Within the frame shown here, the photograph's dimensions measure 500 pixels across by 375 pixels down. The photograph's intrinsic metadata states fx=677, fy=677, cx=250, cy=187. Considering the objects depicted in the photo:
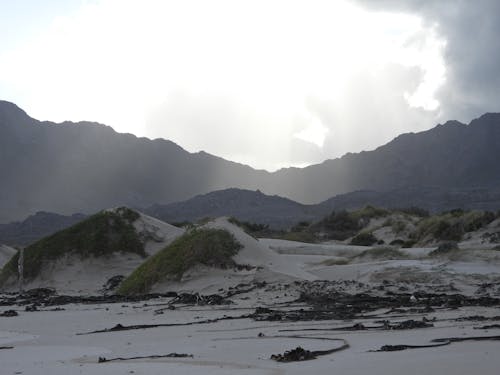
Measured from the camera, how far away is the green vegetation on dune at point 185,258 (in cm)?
1771

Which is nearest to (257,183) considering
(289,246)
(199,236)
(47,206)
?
(47,206)

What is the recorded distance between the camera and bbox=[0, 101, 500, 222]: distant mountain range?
106562mm

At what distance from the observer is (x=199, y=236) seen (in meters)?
18.7

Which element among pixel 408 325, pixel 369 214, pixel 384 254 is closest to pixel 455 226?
pixel 384 254

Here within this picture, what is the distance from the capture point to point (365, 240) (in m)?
36.4

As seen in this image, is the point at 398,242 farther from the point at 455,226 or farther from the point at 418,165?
the point at 418,165

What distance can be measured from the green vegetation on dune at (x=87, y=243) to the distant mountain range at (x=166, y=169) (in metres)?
71.8

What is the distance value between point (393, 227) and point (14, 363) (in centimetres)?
3233

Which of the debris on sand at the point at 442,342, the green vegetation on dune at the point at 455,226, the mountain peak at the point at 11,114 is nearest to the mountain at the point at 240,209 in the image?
the mountain peak at the point at 11,114

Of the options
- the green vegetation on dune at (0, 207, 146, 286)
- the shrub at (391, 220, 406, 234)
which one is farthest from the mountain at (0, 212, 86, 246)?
the green vegetation on dune at (0, 207, 146, 286)

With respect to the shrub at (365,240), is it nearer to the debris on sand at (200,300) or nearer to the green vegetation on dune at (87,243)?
the green vegetation on dune at (87,243)

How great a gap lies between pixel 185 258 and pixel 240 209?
69.2 meters

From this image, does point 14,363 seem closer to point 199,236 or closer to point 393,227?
point 199,236

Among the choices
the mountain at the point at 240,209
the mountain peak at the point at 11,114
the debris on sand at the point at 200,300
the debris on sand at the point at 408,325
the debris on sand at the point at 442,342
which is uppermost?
the mountain peak at the point at 11,114
